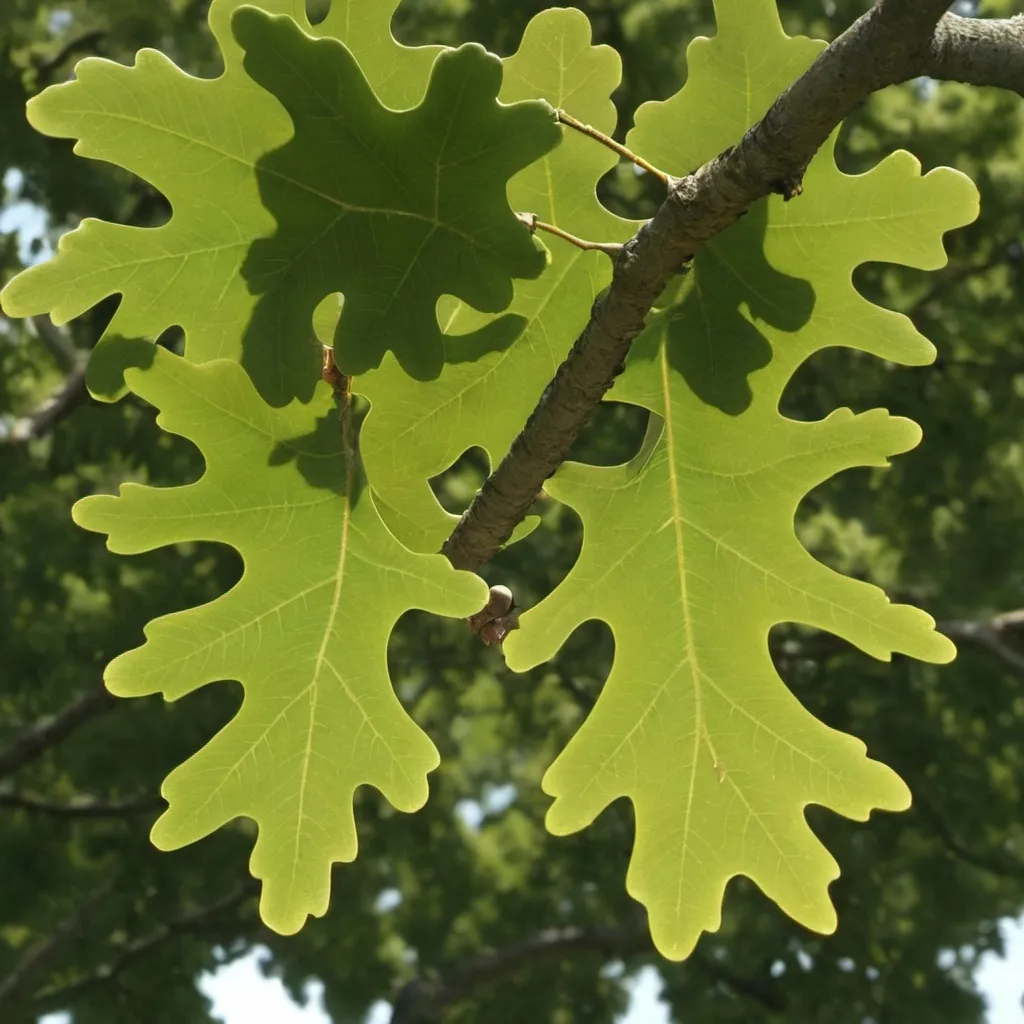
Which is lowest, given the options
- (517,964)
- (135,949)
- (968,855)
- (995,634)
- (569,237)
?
(517,964)

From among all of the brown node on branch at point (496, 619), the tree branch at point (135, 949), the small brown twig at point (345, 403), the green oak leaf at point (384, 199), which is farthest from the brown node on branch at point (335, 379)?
the tree branch at point (135, 949)

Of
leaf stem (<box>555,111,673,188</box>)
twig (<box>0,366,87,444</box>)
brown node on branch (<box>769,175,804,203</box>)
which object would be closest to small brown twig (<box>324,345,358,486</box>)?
leaf stem (<box>555,111,673,188</box>)

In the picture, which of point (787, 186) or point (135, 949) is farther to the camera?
point (135, 949)

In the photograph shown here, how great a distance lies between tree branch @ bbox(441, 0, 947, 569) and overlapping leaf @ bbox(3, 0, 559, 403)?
124 millimetres

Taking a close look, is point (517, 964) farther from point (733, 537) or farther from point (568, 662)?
point (733, 537)

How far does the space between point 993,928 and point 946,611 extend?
201 cm

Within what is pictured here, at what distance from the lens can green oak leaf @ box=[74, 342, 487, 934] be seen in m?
1.69

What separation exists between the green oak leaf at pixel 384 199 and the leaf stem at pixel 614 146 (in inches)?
4.9

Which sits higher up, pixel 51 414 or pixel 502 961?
pixel 51 414

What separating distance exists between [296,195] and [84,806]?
6463 mm

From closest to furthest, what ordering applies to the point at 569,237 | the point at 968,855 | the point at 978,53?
the point at 978,53 < the point at 569,237 < the point at 968,855

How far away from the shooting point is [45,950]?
7215 mm

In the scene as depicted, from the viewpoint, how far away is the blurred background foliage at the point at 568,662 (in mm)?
6637

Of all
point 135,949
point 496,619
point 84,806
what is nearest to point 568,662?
point 84,806
